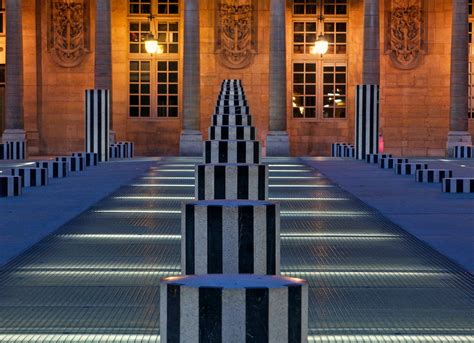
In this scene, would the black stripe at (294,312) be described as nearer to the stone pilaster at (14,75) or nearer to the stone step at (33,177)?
the stone step at (33,177)

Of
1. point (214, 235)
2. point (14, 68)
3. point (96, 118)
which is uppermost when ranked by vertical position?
point (14, 68)

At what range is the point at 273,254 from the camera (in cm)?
739

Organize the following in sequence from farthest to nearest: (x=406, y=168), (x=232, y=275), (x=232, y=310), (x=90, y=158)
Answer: (x=90, y=158) → (x=406, y=168) → (x=232, y=275) → (x=232, y=310)

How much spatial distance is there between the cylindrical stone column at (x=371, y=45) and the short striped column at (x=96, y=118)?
10.9 metres

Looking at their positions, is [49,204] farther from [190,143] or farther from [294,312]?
[190,143]

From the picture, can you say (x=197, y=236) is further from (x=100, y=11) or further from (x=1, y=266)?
(x=100, y=11)

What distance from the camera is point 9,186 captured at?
20562mm

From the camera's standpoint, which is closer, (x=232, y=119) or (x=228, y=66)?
(x=232, y=119)

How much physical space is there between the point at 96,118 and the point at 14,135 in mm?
7727

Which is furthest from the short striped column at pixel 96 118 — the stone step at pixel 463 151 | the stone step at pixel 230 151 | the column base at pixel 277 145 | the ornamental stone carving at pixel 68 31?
the stone step at pixel 230 151

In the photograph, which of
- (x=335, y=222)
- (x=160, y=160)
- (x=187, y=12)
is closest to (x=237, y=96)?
(x=160, y=160)

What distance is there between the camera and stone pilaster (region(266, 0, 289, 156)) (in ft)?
136

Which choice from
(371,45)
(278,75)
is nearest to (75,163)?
(278,75)

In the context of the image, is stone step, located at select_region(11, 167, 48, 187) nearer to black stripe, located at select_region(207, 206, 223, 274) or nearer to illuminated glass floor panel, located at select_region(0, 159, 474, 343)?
illuminated glass floor panel, located at select_region(0, 159, 474, 343)
